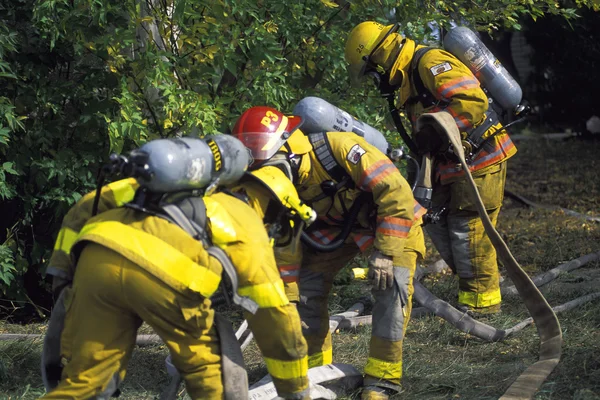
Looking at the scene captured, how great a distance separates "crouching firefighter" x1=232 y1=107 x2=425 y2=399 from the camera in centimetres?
425

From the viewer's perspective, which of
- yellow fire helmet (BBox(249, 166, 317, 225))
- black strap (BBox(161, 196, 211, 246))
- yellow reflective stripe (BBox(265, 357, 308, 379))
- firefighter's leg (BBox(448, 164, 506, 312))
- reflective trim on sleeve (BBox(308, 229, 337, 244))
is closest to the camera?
black strap (BBox(161, 196, 211, 246))

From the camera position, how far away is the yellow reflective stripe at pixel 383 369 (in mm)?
4555

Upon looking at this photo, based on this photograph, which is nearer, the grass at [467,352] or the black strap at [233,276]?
the black strap at [233,276]

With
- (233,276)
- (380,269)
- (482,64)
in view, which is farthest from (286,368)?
(482,64)

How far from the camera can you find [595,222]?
885 centimetres

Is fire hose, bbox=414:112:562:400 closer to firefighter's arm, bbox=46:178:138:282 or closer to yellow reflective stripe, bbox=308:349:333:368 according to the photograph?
yellow reflective stripe, bbox=308:349:333:368

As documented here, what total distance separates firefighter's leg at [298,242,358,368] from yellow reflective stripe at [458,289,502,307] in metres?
1.59

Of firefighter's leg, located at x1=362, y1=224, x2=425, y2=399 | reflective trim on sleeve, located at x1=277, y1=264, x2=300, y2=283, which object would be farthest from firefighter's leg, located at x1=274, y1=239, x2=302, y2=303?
firefighter's leg, located at x1=362, y1=224, x2=425, y2=399

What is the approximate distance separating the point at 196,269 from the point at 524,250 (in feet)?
16.7

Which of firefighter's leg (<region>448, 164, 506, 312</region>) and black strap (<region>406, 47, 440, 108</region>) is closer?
black strap (<region>406, 47, 440, 108</region>)

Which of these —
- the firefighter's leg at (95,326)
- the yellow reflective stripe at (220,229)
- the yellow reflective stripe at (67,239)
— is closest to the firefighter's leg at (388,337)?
the yellow reflective stripe at (220,229)

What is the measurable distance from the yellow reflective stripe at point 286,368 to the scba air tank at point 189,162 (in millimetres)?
735

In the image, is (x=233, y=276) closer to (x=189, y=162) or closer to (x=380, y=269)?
(x=189, y=162)

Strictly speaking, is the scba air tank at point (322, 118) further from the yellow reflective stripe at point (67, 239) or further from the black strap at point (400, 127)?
the yellow reflective stripe at point (67, 239)
